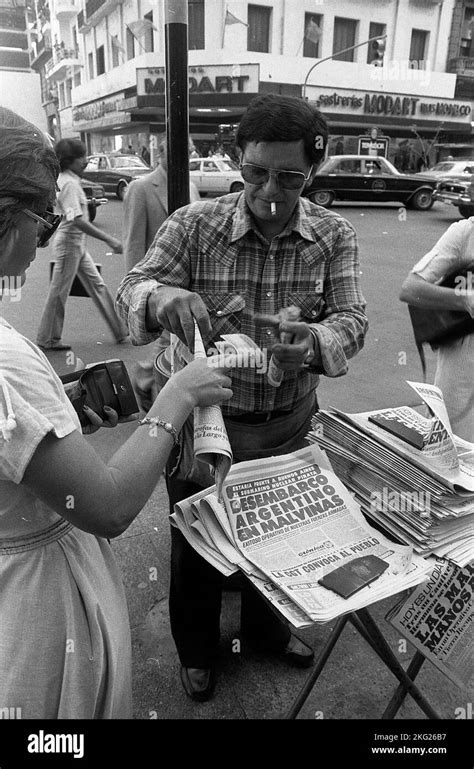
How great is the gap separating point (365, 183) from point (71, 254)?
1294cm

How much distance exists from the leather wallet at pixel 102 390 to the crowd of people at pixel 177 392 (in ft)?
0.13

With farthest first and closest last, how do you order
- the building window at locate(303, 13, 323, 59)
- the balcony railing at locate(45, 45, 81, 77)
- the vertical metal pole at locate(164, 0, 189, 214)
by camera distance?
the balcony railing at locate(45, 45, 81, 77) < the building window at locate(303, 13, 323, 59) < the vertical metal pole at locate(164, 0, 189, 214)

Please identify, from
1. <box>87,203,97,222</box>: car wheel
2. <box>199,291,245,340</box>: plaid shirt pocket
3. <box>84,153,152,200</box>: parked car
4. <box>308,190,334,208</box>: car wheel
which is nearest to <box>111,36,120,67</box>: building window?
<box>84,153,152,200</box>: parked car

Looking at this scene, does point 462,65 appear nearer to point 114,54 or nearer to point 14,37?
point 114,54

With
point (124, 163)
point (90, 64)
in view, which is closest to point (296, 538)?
point (124, 163)

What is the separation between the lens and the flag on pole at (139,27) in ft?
72.9

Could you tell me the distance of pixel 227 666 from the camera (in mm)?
2186

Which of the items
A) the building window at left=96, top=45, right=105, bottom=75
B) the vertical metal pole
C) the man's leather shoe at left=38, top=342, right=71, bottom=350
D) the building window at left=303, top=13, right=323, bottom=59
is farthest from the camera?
the building window at left=96, top=45, right=105, bottom=75

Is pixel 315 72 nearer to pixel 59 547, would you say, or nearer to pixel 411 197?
pixel 411 197

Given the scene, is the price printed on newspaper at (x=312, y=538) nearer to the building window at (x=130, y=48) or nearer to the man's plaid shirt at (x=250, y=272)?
the man's plaid shirt at (x=250, y=272)

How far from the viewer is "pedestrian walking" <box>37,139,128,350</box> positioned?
509cm

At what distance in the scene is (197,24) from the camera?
2489 centimetres

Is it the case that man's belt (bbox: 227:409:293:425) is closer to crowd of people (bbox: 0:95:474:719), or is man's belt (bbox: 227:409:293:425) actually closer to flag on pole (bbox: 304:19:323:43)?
crowd of people (bbox: 0:95:474:719)

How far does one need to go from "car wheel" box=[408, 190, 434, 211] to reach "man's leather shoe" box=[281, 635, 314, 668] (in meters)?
16.4
